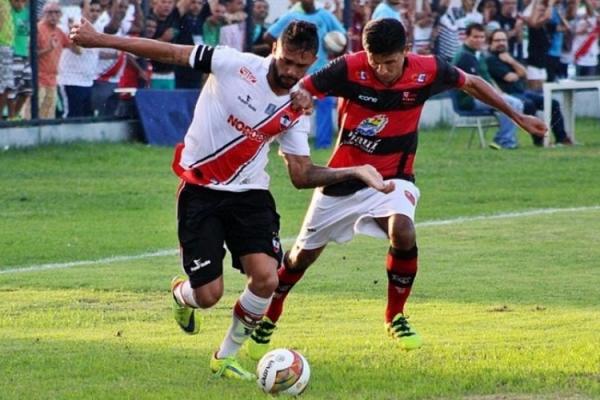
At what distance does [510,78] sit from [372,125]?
15290 millimetres

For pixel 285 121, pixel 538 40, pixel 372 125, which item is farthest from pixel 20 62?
pixel 285 121

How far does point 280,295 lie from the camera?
9.77m

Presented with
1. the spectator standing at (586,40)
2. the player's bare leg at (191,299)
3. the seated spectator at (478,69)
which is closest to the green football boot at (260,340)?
the player's bare leg at (191,299)

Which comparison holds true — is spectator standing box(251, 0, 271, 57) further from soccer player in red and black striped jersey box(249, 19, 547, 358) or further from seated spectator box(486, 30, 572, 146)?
soccer player in red and black striped jersey box(249, 19, 547, 358)

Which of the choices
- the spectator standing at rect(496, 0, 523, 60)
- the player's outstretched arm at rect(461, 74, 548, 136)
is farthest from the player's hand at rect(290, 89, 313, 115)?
the spectator standing at rect(496, 0, 523, 60)

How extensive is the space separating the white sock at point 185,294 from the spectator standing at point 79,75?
12766 mm

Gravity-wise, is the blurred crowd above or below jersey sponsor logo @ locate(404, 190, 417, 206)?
below

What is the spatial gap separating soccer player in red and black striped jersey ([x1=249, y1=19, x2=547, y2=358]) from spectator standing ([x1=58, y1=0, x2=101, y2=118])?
39.8 feet

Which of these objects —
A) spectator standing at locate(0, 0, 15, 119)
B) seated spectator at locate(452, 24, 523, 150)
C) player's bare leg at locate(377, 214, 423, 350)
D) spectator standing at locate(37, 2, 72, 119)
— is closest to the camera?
player's bare leg at locate(377, 214, 423, 350)

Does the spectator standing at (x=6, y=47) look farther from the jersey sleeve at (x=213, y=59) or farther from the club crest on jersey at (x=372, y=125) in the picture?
the jersey sleeve at (x=213, y=59)

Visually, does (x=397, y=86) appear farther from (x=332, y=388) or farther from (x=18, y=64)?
(x=18, y=64)

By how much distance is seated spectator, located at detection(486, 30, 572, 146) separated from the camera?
977 inches

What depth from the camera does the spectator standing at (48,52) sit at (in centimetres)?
2150

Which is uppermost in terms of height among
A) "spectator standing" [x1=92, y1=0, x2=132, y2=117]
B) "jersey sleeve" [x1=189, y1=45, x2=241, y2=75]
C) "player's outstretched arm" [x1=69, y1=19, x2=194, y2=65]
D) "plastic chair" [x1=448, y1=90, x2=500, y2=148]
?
"player's outstretched arm" [x1=69, y1=19, x2=194, y2=65]
